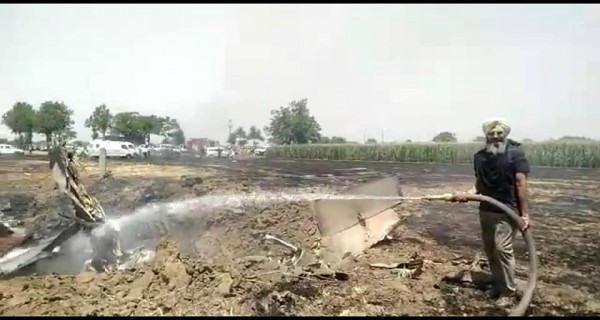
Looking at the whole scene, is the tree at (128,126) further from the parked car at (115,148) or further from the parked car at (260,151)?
the parked car at (260,151)

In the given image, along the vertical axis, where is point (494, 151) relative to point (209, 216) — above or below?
above

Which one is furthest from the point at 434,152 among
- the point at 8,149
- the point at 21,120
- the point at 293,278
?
the point at 293,278

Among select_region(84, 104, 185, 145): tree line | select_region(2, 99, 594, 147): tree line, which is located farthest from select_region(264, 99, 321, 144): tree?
select_region(84, 104, 185, 145): tree line

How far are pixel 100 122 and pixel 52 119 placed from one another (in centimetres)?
662

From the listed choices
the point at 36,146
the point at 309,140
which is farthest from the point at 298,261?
the point at 309,140

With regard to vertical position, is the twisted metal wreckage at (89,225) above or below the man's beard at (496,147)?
below

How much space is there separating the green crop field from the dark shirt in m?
13.2

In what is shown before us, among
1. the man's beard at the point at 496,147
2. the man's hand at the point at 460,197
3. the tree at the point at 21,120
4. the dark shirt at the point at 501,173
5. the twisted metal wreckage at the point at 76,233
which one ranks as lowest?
the twisted metal wreckage at the point at 76,233

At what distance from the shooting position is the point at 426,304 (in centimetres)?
413

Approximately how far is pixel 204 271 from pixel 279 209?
437 cm

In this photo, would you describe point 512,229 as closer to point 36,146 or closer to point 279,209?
point 279,209

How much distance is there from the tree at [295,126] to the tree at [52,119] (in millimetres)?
16773

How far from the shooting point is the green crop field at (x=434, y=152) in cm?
2225

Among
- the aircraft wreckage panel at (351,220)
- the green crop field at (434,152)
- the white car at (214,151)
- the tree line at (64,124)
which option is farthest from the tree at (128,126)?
the aircraft wreckage panel at (351,220)
